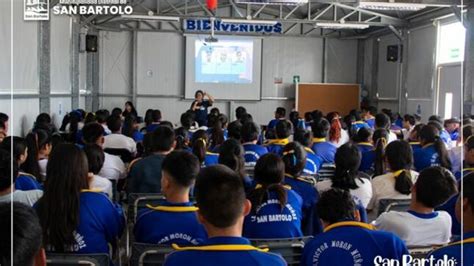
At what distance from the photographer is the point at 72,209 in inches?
102

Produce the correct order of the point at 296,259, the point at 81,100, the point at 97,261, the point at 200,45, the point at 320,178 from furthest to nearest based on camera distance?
1. the point at 200,45
2. the point at 81,100
3. the point at 320,178
4. the point at 296,259
5. the point at 97,261

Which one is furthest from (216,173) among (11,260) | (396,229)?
(396,229)

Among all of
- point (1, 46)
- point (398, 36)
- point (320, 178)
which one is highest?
point (398, 36)

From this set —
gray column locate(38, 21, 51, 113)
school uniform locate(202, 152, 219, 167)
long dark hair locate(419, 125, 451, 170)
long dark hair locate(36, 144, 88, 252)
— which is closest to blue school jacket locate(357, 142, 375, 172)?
long dark hair locate(419, 125, 451, 170)

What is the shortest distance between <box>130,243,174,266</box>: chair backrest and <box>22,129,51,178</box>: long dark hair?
195 centimetres

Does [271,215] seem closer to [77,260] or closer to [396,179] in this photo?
[77,260]

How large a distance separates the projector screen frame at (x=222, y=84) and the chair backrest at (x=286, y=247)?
12.4 m

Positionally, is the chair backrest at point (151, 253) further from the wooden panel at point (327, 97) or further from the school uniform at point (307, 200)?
the wooden panel at point (327, 97)

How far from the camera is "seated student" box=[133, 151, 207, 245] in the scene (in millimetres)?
2514

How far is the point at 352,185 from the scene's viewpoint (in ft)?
12.2

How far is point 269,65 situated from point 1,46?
8.69 metres

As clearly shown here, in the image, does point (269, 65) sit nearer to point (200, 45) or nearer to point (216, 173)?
point (200, 45)

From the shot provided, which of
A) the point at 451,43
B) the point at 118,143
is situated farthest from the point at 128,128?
the point at 451,43

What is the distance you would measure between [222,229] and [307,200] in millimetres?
1827
